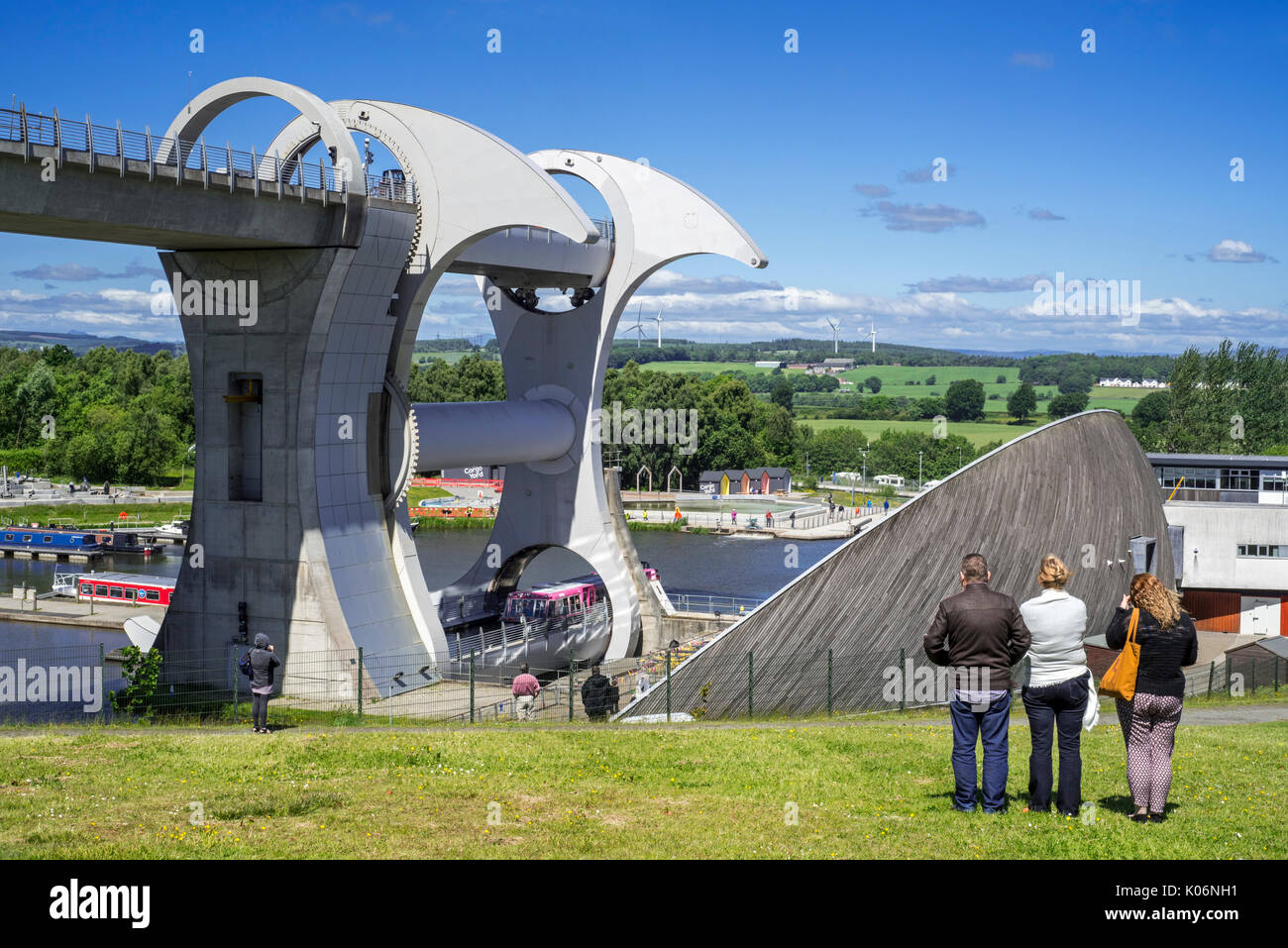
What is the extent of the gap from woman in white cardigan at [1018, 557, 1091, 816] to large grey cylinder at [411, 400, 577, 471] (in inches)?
816

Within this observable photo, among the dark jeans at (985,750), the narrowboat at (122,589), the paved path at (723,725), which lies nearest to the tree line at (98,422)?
the narrowboat at (122,589)

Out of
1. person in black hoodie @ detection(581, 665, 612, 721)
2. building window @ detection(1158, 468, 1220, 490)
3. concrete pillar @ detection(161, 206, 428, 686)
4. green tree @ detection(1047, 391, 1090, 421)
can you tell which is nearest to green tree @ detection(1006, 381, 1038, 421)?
green tree @ detection(1047, 391, 1090, 421)

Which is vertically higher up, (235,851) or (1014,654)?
→ (1014,654)

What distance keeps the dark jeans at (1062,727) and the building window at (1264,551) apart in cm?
3461

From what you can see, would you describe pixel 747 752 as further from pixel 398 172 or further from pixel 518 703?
pixel 398 172

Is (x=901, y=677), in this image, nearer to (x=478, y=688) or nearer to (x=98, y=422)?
(x=478, y=688)

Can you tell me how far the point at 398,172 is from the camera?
87.6 ft

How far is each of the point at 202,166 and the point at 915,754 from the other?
1628cm

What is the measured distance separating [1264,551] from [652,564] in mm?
34455

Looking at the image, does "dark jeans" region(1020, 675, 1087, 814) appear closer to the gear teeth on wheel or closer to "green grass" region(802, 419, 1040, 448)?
the gear teeth on wheel

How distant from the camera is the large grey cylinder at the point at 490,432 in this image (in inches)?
1128

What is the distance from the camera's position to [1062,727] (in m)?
8.27

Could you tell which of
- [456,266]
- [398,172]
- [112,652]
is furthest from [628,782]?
[112,652]

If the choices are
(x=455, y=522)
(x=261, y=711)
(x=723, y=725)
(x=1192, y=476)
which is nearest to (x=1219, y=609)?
(x=1192, y=476)
